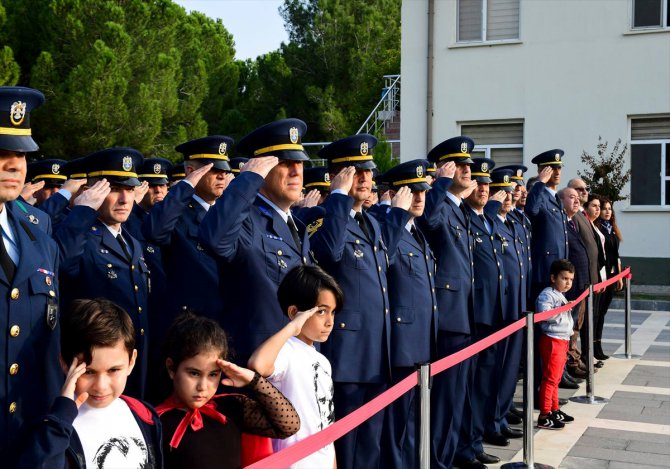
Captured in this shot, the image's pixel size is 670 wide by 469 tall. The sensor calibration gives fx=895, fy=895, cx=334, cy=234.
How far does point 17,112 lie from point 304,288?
1.51 metres

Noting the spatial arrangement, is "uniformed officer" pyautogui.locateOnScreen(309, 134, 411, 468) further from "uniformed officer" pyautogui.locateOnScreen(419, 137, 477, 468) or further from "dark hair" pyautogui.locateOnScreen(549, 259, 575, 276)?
"dark hair" pyautogui.locateOnScreen(549, 259, 575, 276)

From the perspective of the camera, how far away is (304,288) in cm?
380

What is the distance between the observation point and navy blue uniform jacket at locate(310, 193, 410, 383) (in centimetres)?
460

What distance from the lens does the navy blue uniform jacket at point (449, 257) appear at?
5.77 metres

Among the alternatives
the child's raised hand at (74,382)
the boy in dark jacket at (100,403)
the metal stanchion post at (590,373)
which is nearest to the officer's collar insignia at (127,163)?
the boy in dark jacket at (100,403)

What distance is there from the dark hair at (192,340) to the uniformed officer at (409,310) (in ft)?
6.84

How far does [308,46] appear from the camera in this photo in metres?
42.8

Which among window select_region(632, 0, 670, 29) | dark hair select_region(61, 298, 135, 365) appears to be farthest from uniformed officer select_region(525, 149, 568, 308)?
window select_region(632, 0, 670, 29)

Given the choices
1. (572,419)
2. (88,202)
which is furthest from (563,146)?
(88,202)

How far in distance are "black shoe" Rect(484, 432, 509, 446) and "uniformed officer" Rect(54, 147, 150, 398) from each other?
2873 millimetres

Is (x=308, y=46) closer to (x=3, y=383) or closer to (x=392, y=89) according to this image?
(x=392, y=89)

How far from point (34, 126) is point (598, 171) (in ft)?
48.7

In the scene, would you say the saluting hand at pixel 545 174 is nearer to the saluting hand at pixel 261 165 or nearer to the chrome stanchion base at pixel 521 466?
the chrome stanchion base at pixel 521 466

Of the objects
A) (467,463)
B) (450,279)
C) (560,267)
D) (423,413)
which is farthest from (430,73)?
(423,413)
